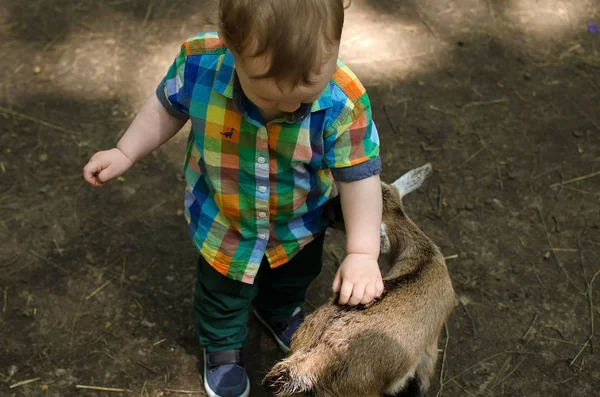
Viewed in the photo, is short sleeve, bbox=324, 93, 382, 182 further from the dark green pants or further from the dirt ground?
the dirt ground

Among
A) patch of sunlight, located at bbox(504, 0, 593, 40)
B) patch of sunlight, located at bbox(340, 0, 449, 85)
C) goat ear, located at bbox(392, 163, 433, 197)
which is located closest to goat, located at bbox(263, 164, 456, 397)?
goat ear, located at bbox(392, 163, 433, 197)

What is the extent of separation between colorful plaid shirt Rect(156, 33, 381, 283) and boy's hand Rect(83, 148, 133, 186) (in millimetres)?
198

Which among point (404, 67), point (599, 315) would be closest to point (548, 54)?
point (404, 67)

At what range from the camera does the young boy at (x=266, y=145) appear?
5.21 ft

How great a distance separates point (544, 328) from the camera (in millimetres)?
2855

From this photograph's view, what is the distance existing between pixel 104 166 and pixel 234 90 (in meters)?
0.46

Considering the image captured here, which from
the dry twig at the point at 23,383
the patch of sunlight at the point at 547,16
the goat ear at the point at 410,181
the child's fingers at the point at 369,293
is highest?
the child's fingers at the point at 369,293

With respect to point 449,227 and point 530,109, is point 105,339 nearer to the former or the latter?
point 449,227

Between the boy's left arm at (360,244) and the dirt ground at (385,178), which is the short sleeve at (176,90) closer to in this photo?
the boy's left arm at (360,244)

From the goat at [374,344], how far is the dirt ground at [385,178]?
2.19 feet

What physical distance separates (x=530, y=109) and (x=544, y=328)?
4.35ft

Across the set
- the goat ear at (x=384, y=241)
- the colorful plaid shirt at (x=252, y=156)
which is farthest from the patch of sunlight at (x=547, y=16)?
the colorful plaid shirt at (x=252, y=156)

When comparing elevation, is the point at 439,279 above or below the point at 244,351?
above

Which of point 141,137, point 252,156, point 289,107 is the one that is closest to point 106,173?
point 141,137
